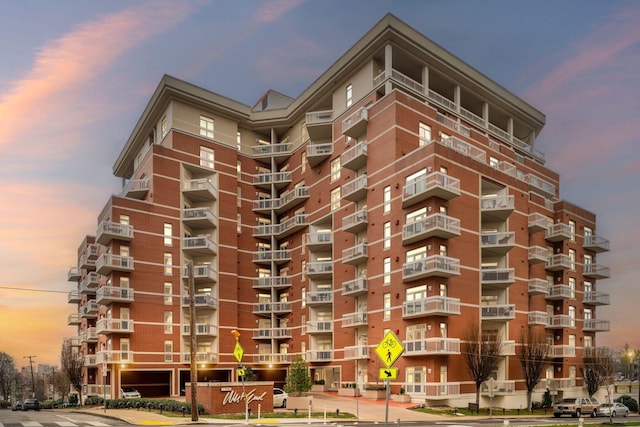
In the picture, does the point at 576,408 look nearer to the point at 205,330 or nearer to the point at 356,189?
the point at 356,189

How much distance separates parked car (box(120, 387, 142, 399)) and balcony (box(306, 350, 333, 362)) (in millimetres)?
17616

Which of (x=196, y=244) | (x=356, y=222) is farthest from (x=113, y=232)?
(x=356, y=222)

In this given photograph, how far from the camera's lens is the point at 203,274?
200 ft

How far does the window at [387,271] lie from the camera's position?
48531 mm

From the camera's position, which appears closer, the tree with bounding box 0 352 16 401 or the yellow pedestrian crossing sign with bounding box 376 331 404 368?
the yellow pedestrian crossing sign with bounding box 376 331 404 368

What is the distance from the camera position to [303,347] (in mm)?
62156

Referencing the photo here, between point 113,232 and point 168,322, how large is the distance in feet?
37.2

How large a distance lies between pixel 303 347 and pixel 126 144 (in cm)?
3662

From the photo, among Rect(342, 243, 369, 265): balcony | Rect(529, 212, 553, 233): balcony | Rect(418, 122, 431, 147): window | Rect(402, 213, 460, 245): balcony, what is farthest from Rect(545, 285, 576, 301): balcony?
Rect(418, 122, 431, 147): window

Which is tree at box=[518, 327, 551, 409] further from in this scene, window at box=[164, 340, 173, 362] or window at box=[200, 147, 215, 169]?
window at box=[200, 147, 215, 169]

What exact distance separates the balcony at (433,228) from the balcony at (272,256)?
79.4 ft

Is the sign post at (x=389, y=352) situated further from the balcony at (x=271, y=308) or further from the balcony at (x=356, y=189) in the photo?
the balcony at (x=271, y=308)

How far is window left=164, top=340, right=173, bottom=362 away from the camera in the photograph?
189ft

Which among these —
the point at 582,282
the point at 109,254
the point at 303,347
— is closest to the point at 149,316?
the point at 109,254
